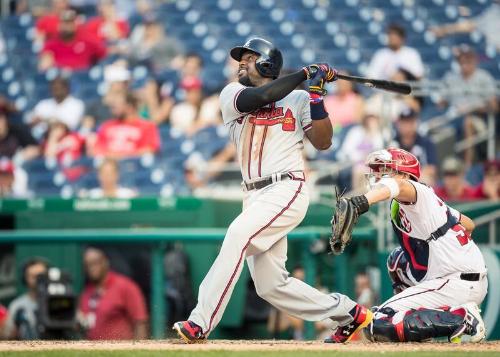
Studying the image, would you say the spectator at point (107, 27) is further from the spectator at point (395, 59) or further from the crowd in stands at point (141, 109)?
the spectator at point (395, 59)

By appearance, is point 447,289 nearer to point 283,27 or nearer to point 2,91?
point 283,27

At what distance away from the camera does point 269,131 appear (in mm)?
5598

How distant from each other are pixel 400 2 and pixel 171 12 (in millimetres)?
2959

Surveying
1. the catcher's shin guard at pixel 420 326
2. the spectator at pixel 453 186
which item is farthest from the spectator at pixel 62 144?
the catcher's shin guard at pixel 420 326

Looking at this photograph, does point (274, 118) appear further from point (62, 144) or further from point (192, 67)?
point (192, 67)

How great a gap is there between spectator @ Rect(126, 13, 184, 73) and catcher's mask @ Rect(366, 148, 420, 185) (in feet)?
24.9

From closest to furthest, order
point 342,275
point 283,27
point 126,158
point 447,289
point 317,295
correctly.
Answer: point 317,295, point 447,289, point 342,275, point 126,158, point 283,27

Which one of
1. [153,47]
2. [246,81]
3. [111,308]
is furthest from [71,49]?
[246,81]

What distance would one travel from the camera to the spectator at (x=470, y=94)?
27.9ft

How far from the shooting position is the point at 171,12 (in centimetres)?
1416

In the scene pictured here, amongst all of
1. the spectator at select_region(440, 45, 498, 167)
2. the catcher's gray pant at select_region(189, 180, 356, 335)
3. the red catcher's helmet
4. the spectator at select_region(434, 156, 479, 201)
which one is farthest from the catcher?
the spectator at select_region(434, 156, 479, 201)

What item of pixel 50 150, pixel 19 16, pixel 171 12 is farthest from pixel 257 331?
pixel 19 16

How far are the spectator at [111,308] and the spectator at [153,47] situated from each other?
4.99 metres

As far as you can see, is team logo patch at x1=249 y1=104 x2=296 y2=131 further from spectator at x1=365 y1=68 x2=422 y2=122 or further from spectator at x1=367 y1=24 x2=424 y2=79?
spectator at x1=367 y1=24 x2=424 y2=79
